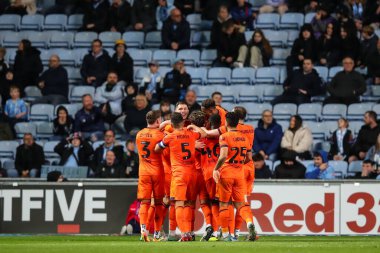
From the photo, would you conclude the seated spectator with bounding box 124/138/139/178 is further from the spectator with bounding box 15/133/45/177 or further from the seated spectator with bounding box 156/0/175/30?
the seated spectator with bounding box 156/0/175/30

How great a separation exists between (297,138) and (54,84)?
6580 mm

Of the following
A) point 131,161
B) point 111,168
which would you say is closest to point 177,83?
point 131,161

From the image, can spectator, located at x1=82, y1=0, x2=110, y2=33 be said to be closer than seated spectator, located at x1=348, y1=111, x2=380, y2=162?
No

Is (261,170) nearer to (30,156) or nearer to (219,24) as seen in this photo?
(30,156)

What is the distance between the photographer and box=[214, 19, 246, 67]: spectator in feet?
88.5

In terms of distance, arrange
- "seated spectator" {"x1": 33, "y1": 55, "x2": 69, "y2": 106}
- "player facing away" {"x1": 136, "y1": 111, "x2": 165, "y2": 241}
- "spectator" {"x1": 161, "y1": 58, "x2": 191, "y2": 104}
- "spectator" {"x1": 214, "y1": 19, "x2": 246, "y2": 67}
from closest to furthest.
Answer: "player facing away" {"x1": 136, "y1": 111, "x2": 165, "y2": 241}, "spectator" {"x1": 161, "y1": 58, "x2": 191, "y2": 104}, "spectator" {"x1": 214, "y1": 19, "x2": 246, "y2": 67}, "seated spectator" {"x1": 33, "y1": 55, "x2": 69, "y2": 106}

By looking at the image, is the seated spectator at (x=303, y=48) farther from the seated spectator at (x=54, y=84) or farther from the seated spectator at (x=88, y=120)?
the seated spectator at (x=54, y=84)

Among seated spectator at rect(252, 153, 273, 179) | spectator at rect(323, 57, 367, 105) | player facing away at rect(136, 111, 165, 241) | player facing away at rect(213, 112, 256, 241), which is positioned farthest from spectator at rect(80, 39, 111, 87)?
→ player facing away at rect(213, 112, 256, 241)

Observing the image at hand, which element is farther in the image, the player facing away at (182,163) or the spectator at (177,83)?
the spectator at (177,83)

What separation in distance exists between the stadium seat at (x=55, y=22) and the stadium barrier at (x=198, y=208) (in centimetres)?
771

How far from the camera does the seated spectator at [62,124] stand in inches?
1011

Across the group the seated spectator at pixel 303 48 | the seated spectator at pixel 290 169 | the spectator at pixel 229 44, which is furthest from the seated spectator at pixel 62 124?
the seated spectator at pixel 290 169

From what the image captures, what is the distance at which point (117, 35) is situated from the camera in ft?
95.0

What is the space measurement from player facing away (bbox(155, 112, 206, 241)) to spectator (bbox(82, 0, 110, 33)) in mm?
11143
